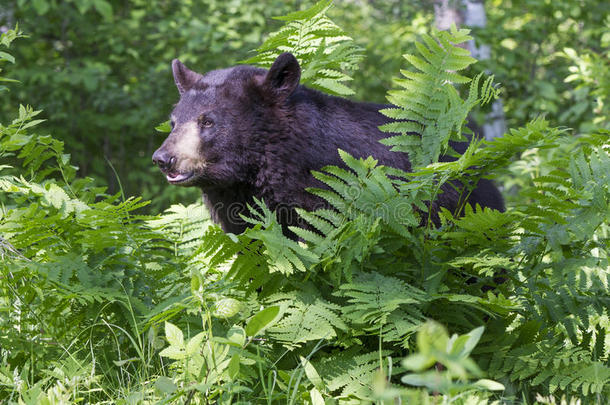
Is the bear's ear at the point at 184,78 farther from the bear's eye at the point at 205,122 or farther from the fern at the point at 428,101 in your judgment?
the fern at the point at 428,101

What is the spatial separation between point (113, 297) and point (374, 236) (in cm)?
137

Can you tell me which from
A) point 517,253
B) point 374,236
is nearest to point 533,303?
point 517,253

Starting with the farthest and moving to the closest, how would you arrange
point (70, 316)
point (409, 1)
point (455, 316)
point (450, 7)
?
1. point (409, 1)
2. point (450, 7)
3. point (70, 316)
4. point (455, 316)

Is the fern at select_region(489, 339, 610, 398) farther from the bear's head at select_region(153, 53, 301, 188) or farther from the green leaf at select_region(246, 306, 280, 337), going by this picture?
the bear's head at select_region(153, 53, 301, 188)

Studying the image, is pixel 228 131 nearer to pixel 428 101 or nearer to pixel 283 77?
pixel 283 77

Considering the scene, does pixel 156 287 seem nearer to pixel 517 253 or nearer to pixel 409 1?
pixel 517 253

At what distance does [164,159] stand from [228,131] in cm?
47

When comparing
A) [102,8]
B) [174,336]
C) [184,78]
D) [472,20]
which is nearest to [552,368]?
[174,336]

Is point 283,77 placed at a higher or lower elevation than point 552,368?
higher

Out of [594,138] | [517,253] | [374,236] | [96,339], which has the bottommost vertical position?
[96,339]

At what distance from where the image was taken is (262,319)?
2.43 meters

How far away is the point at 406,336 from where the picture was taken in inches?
114

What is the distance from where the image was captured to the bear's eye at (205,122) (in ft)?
14.5

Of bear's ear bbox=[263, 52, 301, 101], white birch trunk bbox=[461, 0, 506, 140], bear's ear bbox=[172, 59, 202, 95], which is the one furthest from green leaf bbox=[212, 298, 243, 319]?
white birch trunk bbox=[461, 0, 506, 140]
